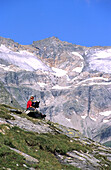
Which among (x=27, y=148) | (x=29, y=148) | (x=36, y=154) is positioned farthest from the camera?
(x=29, y=148)

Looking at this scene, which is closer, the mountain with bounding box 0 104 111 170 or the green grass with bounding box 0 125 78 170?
the green grass with bounding box 0 125 78 170

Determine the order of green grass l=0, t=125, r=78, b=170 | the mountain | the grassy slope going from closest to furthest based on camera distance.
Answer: the grassy slope
green grass l=0, t=125, r=78, b=170
the mountain

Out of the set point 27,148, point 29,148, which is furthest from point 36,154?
point 29,148

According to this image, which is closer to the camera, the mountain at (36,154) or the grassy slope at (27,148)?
the grassy slope at (27,148)

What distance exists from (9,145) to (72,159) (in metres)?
7.45

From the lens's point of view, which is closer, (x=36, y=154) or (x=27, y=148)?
(x=36, y=154)

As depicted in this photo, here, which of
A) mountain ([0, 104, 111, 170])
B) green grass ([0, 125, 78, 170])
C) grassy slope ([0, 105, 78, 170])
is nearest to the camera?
grassy slope ([0, 105, 78, 170])

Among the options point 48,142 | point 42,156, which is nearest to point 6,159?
point 42,156

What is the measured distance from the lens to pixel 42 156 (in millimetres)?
23953

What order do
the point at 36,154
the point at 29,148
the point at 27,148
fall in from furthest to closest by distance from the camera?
the point at 29,148 → the point at 27,148 → the point at 36,154

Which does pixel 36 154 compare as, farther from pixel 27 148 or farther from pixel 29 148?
pixel 29 148

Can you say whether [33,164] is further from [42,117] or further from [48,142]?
[42,117]

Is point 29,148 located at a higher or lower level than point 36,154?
higher

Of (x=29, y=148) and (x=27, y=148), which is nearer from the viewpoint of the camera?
(x=27, y=148)
